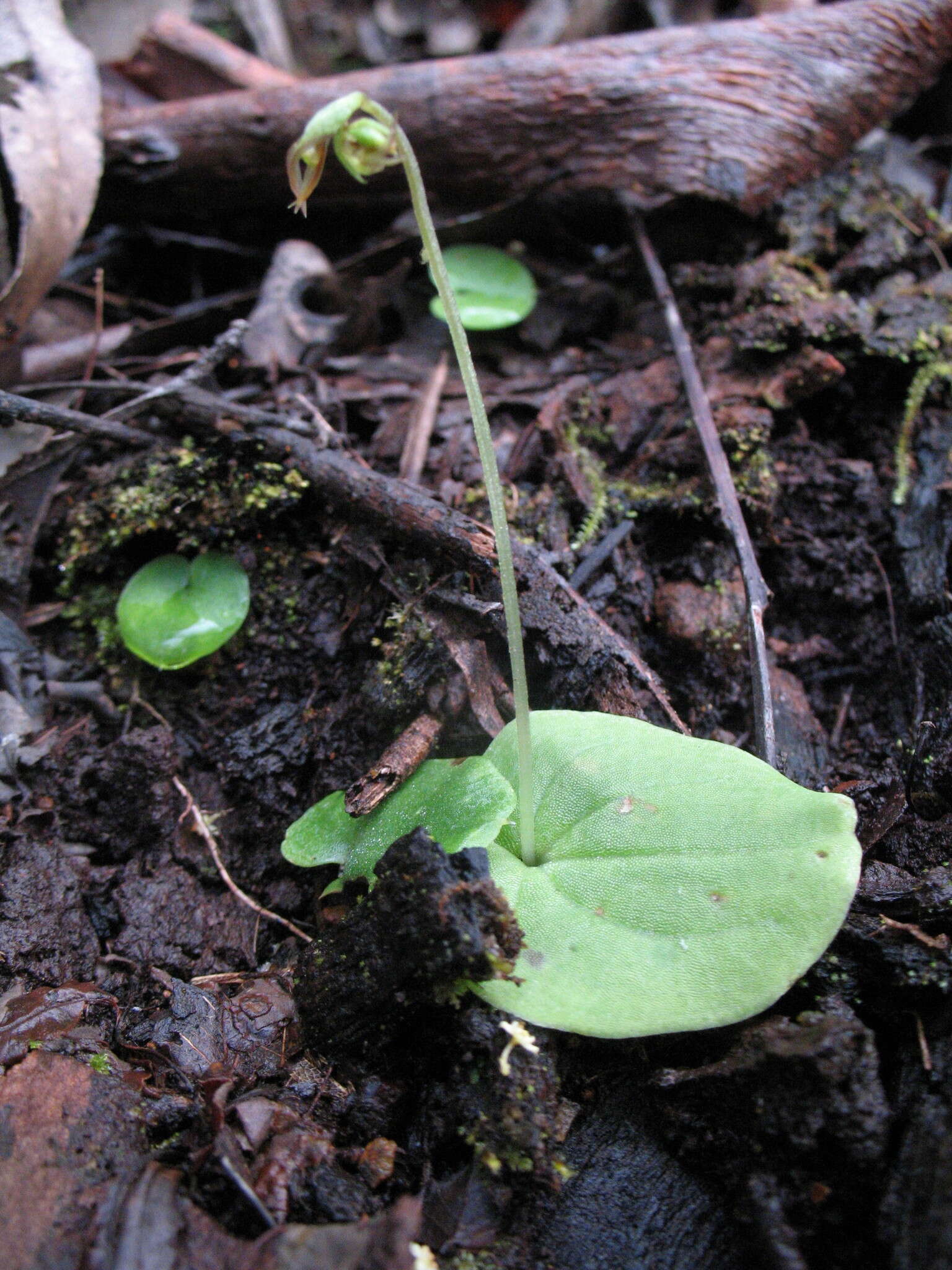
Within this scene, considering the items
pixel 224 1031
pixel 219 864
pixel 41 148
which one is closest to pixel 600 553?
pixel 219 864

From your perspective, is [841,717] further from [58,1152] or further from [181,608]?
[58,1152]

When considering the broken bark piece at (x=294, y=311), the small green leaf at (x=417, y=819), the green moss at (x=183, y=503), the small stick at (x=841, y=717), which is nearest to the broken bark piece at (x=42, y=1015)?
the small green leaf at (x=417, y=819)

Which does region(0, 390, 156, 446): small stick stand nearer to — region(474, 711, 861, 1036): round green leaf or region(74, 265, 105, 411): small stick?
region(74, 265, 105, 411): small stick

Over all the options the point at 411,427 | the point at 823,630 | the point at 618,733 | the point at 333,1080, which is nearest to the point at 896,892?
the point at 618,733

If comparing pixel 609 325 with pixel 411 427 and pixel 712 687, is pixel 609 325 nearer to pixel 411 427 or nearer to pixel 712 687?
pixel 411 427

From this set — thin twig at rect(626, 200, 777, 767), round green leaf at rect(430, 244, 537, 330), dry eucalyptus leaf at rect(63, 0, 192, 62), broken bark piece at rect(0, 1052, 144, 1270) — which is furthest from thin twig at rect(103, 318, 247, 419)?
dry eucalyptus leaf at rect(63, 0, 192, 62)

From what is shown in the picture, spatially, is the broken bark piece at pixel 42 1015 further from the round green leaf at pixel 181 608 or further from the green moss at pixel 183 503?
the green moss at pixel 183 503
